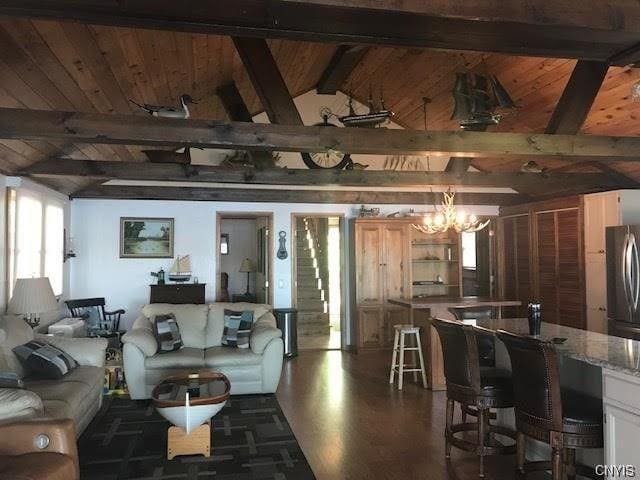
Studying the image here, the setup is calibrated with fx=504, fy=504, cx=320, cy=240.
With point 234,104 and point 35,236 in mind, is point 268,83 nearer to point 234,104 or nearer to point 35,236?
point 234,104

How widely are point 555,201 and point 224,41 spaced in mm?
5100

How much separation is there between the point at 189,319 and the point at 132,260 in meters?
2.46

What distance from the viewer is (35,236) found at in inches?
243

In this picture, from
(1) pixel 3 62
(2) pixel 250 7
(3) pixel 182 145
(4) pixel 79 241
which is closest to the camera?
(2) pixel 250 7

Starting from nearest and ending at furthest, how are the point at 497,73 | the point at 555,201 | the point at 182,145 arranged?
the point at 182,145 < the point at 497,73 < the point at 555,201

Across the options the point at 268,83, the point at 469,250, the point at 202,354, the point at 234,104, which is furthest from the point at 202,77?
the point at 469,250

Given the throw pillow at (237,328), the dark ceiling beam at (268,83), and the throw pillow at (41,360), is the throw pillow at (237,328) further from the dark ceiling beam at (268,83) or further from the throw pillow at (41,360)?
the dark ceiling beam at (268,83)

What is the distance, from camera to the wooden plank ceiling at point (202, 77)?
3592 millimetres

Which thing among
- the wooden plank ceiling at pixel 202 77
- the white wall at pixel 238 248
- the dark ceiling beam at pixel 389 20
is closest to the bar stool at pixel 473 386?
the dark ceiling beam at pixel 389 20

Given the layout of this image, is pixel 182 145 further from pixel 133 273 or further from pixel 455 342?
pixel 133 273

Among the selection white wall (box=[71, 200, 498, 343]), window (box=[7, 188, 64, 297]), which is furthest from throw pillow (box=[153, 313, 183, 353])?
white wall (box=[71, 200, 498, 343])

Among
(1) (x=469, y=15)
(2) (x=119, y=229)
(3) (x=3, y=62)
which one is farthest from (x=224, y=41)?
(2) (x=119, y=229)

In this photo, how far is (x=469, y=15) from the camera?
2.39 meters

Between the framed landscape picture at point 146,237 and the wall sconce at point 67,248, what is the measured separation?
698mm
